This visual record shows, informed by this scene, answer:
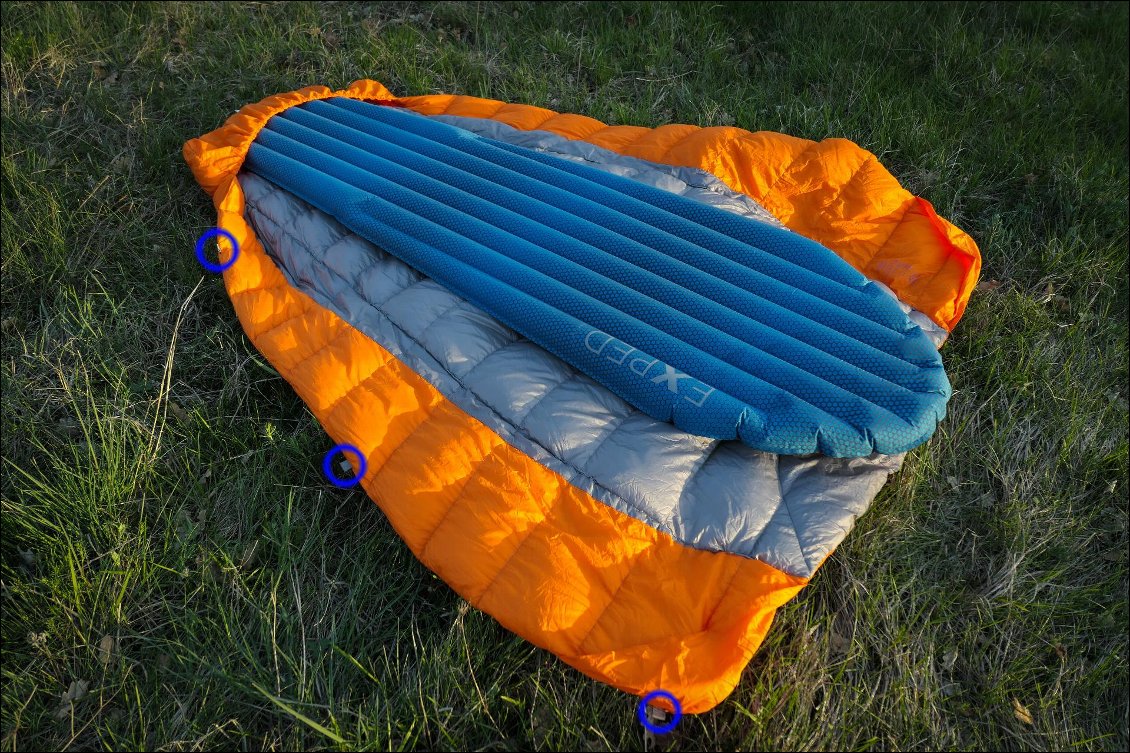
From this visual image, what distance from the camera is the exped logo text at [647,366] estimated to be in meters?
1.86

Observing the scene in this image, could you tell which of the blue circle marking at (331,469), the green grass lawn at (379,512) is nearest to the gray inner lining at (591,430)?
the green grass lawn at (379,512)

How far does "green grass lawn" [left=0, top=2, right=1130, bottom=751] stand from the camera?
1.57 meters

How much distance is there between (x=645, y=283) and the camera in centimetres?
214

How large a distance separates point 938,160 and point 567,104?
141 cm

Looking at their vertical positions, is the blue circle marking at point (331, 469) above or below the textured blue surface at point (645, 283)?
below

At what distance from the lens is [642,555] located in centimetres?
169

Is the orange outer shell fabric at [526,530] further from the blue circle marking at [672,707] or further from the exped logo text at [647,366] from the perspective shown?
the exped logo text at [647,366]

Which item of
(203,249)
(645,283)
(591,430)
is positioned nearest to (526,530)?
(591,430)

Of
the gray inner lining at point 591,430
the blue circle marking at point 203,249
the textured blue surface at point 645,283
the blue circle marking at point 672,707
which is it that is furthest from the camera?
the blue circle marking at point 203,249

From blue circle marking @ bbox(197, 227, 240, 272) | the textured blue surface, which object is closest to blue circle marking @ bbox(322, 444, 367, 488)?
the textured blue surface

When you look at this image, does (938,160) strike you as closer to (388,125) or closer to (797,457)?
(797,457)

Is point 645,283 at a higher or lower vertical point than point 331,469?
higher

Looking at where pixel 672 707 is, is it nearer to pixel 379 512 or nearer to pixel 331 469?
pixel 379 512

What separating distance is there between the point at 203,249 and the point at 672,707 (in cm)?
198
